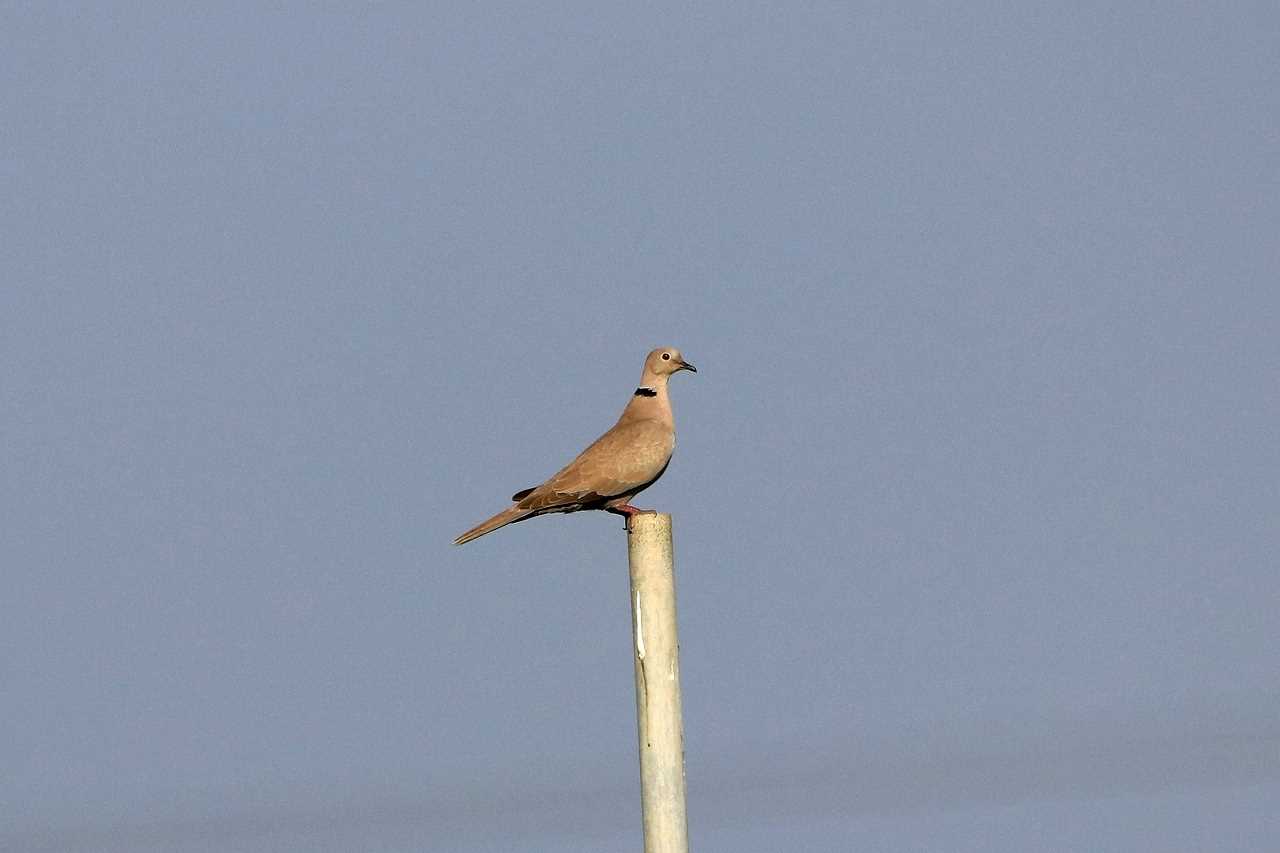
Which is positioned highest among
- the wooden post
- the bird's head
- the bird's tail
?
the bird's head

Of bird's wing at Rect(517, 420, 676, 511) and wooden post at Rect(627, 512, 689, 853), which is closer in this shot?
wooden post at Rect(627, 512, 689, 853)

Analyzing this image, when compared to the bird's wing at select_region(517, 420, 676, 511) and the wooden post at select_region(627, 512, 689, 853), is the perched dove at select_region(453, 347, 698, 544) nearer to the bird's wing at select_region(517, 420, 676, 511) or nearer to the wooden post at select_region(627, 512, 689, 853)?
the bird's wing at select_region(517, 420, 676, 511)

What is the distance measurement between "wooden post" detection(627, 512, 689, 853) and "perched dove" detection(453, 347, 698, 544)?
4.11 meters

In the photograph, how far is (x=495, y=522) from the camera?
14.4m

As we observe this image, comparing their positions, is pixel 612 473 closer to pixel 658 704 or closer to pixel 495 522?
pixel 495 522

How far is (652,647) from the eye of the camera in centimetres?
1025

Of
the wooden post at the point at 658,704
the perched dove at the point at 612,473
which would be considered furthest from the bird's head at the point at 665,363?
the wooden post at the point at 658,704

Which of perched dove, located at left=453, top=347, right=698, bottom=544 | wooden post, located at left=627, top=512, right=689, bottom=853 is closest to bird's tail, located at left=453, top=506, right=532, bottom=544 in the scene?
perched dove, located at left=453, top=347, right=698, bottom=544

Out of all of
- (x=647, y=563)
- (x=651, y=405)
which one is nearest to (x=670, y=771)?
(x=647, y=563)

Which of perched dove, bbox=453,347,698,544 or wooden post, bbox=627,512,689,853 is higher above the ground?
perched dove, bbox=453,347,698,544

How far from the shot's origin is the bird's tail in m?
14.1

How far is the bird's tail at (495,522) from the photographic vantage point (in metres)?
14.1

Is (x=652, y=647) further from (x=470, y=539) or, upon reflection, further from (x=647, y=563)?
(x=470, y=539)

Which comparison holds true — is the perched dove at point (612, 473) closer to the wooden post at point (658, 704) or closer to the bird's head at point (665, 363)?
the bird's head at point (665, 363)
